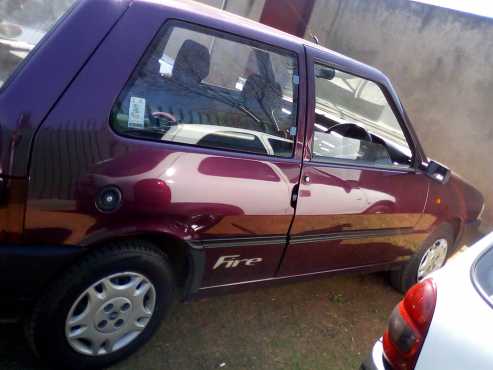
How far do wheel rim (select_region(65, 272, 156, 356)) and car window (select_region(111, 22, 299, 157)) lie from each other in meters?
0.71

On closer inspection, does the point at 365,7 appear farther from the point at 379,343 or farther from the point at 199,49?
the point at 379,343

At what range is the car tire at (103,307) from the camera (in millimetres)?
1886

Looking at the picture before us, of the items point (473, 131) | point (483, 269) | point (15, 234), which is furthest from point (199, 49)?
point (473, 131)

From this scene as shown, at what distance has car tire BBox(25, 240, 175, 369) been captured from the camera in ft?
6.19

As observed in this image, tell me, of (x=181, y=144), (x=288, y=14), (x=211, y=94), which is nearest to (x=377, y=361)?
(x=181, y=144)

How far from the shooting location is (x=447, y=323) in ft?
4.99

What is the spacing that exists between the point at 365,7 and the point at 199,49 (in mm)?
6281

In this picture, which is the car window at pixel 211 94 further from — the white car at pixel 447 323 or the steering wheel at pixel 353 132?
the white car at pixel 447 323

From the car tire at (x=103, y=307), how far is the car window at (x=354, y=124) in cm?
114

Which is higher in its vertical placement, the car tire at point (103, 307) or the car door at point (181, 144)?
the car door at point (181, 144)

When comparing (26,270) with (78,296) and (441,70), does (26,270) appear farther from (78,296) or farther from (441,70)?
(441,70)

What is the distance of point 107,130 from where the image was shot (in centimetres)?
183

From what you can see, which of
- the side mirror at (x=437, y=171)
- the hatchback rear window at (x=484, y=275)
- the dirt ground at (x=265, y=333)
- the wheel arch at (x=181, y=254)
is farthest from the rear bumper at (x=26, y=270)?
the side mirror at (x=437, y=171)

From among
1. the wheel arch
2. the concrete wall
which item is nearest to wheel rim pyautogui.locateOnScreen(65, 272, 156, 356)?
the wheel arch
